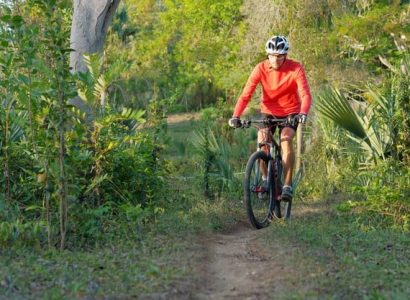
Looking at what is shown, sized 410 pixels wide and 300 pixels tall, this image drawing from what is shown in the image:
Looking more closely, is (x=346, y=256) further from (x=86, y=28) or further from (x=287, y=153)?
(x=86, y=28)

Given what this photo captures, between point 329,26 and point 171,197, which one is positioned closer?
point 171,197

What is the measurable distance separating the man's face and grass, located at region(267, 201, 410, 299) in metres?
1.82

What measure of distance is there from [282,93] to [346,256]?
3.27 meters

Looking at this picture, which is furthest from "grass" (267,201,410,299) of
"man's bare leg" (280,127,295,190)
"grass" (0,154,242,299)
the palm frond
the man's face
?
the man's face

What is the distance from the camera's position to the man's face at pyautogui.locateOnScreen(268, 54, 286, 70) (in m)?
10.6

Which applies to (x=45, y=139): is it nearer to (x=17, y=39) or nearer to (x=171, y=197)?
(x=17, y=39)

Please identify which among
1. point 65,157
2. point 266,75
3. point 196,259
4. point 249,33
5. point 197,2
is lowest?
point 196,259

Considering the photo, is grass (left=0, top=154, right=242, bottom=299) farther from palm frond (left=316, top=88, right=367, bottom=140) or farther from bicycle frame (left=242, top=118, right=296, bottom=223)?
palm frond (left=316, top=88, right=367, bottom=140)

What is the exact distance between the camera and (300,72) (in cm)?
1062

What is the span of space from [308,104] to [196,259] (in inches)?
119

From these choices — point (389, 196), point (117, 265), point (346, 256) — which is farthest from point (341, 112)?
point (117, 265)

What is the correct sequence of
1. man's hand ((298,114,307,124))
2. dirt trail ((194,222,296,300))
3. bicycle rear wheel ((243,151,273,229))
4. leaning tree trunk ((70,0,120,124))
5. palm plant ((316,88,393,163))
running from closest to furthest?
1. dirt trail ((194,222,296,300))
2. bicycle rear wheel ((243,151,273,229))
3. man's hand ((298,114,307,124))
4. palm plant ((316,88,393,163))
5. leaning tree trunk ((70,0,120,124))

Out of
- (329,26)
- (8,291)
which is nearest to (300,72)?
(8,291)

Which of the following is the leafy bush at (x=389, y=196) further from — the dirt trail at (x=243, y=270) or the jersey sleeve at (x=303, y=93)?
the dirt trail at (x=243, y=270)
